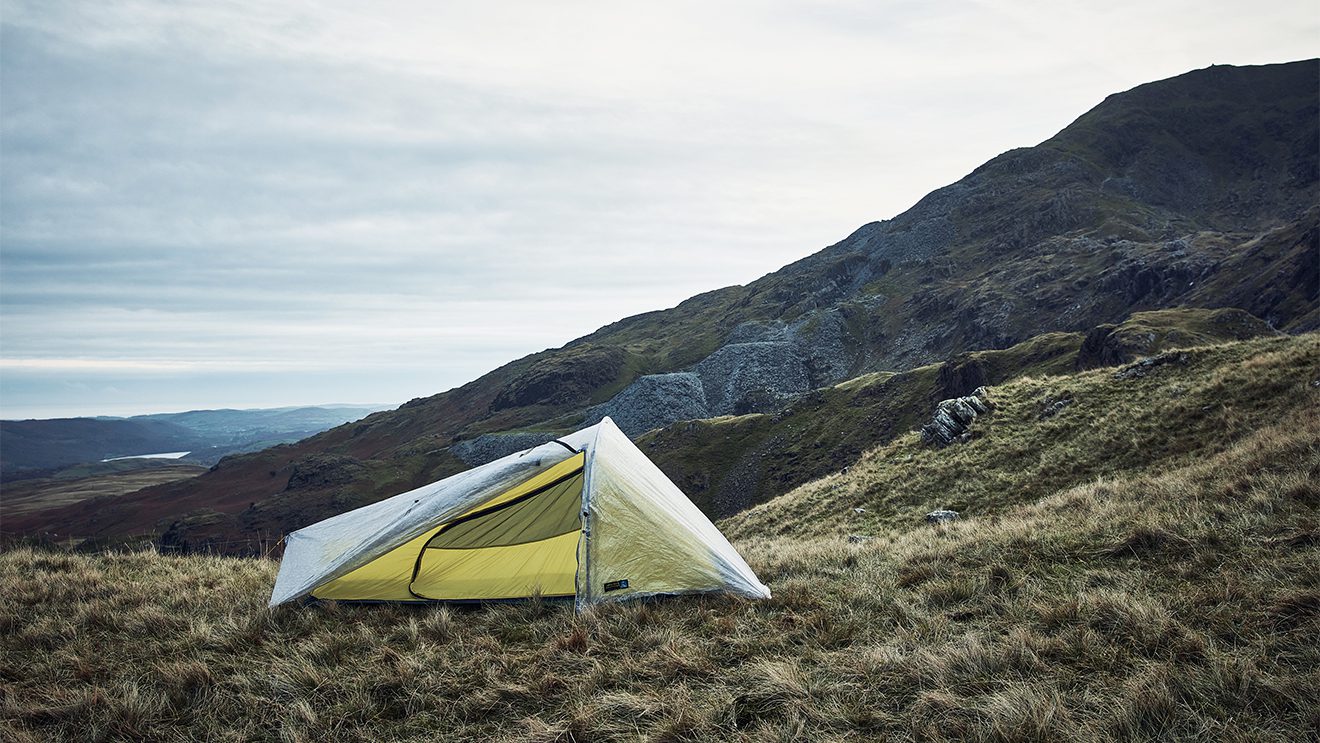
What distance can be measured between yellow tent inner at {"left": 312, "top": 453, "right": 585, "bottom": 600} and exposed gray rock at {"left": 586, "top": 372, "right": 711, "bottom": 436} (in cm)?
8454

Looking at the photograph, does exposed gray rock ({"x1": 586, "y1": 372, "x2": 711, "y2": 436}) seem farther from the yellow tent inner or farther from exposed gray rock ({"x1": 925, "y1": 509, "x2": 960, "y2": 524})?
the yellow tent inner

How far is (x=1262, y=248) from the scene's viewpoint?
83.5m

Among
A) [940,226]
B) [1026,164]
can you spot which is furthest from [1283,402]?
[1026,164]

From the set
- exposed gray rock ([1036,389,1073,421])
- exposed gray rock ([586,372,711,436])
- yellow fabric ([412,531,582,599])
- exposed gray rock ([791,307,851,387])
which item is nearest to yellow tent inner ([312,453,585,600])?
yellow fabric ([412,531,582,599])

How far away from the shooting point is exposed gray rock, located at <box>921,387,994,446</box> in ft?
81.0

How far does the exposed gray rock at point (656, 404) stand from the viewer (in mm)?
98875

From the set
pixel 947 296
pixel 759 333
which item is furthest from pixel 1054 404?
pixel 759 333

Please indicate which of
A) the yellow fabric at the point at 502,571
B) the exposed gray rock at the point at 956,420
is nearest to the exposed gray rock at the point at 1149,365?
the exposed gray rock at the point at 956,420

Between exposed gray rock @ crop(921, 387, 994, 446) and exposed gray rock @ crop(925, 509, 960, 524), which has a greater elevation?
exposed gray rock @ crop(921, 387, 994, 446)

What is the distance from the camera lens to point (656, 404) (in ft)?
335

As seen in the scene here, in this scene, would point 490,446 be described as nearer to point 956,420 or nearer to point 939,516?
point 956,420

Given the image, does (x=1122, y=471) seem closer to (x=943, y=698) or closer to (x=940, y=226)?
(x=943, y=698)

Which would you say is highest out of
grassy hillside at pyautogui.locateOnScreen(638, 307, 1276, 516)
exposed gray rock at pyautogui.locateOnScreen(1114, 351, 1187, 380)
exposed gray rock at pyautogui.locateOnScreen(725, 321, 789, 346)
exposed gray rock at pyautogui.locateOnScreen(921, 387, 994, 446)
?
exposed gray rock at pyautogui.locateOnScreen(725, 321, 789, 346)

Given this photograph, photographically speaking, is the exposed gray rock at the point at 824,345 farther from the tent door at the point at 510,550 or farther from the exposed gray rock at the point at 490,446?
the tent door at the point at 510,550
